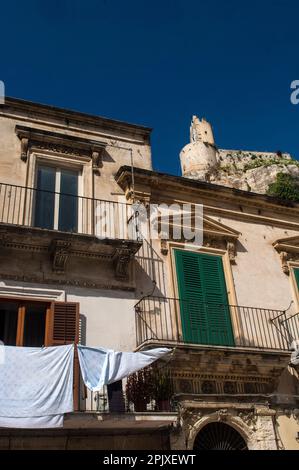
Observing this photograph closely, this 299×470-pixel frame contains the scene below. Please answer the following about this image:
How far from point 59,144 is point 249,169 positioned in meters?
40.1

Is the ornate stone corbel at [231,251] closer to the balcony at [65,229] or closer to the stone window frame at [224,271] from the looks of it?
the stone window frame at [224,271]

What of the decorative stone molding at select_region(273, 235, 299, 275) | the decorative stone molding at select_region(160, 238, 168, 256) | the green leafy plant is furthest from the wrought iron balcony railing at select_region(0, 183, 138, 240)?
the green leafy plant

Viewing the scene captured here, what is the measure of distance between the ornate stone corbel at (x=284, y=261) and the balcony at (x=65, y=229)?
13.5ft

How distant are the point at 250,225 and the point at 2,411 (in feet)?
25.8

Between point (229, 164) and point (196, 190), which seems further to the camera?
point (229, 164)

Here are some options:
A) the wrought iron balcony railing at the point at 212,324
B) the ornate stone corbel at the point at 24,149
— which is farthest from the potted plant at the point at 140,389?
the ornate stone corbel at the point at 24,149

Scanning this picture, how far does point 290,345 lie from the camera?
36.6ft

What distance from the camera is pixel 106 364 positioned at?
8227 millimetres

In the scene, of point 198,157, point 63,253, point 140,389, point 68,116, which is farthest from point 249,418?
point 198,157

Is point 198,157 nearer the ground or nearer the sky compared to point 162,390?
nearer the sky

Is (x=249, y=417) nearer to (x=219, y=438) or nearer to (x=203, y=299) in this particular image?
(x=219, y=438)

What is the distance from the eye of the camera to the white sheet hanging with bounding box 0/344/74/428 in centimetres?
742

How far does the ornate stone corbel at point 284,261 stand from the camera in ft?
41.2

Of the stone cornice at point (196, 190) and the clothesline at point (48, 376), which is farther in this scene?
the stone cornice at point (196, 190)
